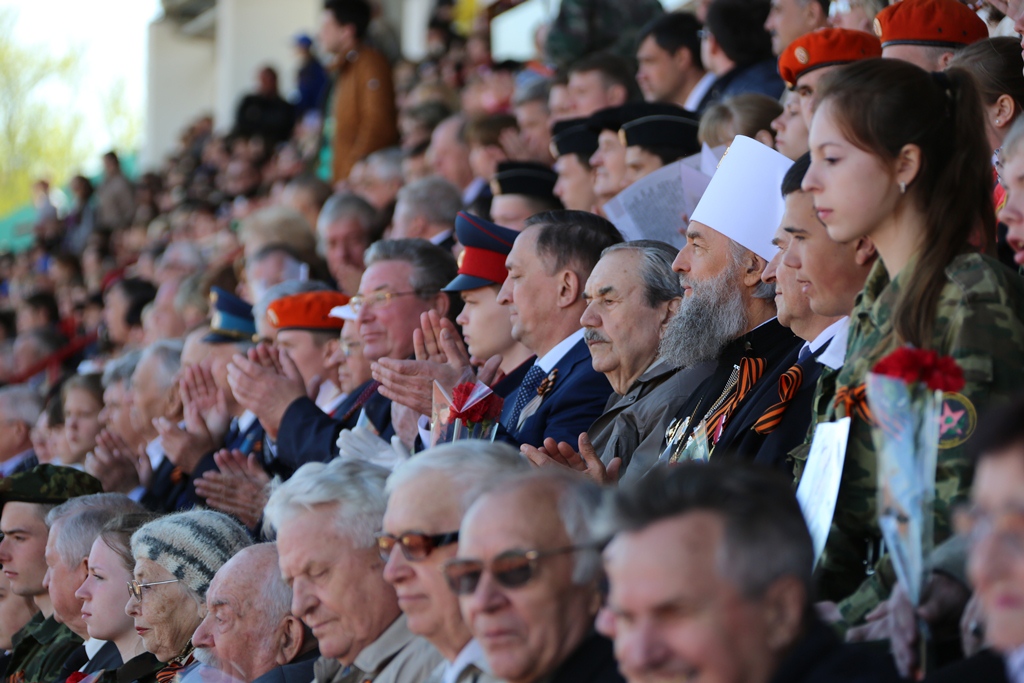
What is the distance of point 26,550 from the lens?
17.4 feet

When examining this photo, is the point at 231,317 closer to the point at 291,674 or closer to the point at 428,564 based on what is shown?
the point at 291,674

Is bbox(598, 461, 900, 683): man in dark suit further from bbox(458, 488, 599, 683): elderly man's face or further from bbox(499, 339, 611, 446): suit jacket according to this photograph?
bbox(499, 339, 611, 446): suit jacket

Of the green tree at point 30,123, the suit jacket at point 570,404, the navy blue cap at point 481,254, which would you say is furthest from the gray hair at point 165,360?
the green tree at point 30,123

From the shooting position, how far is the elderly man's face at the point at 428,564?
285 centimetres

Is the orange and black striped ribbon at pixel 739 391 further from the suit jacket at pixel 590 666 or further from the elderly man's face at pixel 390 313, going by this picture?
the elderly man's face at pixel 390 313

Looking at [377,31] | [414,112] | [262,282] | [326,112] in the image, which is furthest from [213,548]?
[377,31]

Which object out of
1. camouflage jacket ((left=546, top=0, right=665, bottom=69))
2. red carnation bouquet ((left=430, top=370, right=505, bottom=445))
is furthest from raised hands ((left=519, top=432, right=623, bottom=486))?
camouflage jacket ((left=546, top=0, right=665, bottom=69))

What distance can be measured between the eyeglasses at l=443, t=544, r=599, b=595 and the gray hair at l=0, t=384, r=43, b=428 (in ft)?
20.3

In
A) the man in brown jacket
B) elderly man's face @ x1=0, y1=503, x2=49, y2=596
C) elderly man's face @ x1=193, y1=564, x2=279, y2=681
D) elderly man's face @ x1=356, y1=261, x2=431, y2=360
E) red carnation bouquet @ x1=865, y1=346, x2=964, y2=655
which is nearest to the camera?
red carnation bouquet @ x1=865, y1=346, x2=964, y2=655

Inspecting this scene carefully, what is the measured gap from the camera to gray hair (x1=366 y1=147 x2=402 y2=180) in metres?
8.84

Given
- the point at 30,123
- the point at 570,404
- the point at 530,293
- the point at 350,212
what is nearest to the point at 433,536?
the point at 570,404

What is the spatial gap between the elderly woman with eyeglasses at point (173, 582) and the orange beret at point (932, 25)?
260 cm

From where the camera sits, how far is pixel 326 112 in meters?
11.6

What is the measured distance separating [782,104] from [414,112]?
446 centimetres
